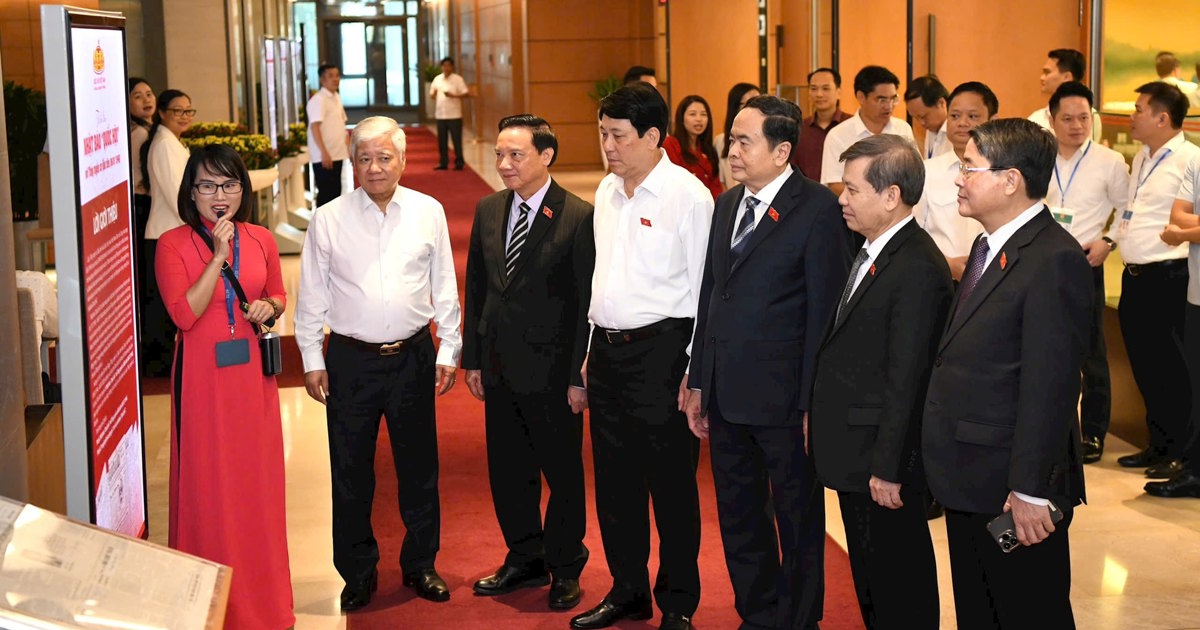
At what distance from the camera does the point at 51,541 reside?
6.59 ft

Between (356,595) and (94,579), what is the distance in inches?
94.0

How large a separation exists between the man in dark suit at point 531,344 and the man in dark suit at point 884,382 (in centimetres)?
104

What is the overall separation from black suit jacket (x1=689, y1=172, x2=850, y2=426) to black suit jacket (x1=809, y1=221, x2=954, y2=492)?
191mm

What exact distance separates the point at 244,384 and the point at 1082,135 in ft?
11.9

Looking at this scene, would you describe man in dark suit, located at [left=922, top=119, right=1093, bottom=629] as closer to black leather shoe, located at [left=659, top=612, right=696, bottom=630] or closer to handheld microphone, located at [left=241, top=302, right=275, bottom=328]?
black leather shoe, located at [left=659, top=612, right=696, bottom=630]

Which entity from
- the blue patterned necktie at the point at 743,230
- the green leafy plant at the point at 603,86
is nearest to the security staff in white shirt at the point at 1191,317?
the blue patterned necktie at the point at 743,230

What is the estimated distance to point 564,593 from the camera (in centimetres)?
431

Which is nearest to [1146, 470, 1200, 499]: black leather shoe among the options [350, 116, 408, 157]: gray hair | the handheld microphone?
[350, 116, 408, 157]: gray hair

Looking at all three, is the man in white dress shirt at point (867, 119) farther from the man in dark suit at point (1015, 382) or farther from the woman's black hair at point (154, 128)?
the man in dark suit at point (1015, 382)

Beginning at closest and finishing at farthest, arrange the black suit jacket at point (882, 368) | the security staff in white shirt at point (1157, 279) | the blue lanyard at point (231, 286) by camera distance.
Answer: the black suit jacket at point (882, 368)
the blue lanyard at point (231, 286)
the security staff in white shirt at point (1157, 279)

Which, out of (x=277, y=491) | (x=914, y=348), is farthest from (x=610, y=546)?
(x=914, y=348)

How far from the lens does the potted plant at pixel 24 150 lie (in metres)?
3.90

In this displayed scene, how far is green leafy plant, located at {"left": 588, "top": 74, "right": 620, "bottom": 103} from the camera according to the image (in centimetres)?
1958

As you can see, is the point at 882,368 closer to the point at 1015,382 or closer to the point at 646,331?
the point at 1015,382
